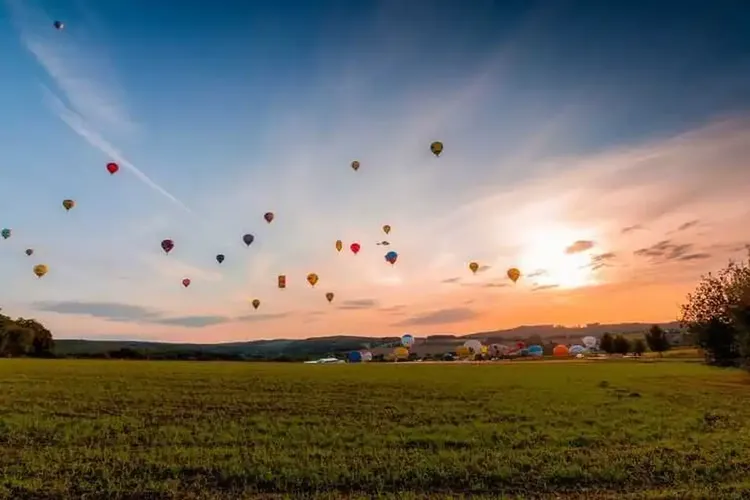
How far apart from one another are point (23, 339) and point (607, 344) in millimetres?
127285

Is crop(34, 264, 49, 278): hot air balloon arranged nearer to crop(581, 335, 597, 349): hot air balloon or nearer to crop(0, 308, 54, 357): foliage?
crop(0, 308, 54, 357): foliage

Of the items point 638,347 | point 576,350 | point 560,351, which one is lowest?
point 638,347

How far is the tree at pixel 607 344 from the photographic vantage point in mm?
139625

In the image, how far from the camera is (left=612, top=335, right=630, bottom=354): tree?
448 feet

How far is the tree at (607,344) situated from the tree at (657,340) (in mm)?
19450

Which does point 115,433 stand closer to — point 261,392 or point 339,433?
point 339,433

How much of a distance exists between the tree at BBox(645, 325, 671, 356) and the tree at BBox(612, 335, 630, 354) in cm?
1656

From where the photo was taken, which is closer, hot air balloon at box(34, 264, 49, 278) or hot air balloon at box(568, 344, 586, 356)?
hot air balloon at box(34, 264, 49, 278)

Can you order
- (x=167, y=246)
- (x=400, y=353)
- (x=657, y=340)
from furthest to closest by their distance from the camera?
1. (x=400, y=353)
2. (x=657, y=340)
3. (x=167, y=246)

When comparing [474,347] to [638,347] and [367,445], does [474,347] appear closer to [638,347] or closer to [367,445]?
[638,347]

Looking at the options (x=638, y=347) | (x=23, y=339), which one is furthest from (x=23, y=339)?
(x=638, y=347)

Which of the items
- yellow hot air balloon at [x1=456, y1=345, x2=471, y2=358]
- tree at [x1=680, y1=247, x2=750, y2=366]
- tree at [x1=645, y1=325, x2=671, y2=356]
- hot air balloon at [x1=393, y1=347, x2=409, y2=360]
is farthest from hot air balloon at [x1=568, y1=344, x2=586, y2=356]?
tree at [x1=680, y1=247, x2=750, y2=366]

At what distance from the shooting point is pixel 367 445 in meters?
21.4

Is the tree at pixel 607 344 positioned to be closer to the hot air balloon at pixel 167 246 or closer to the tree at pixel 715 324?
the tree at pixel 715 324
